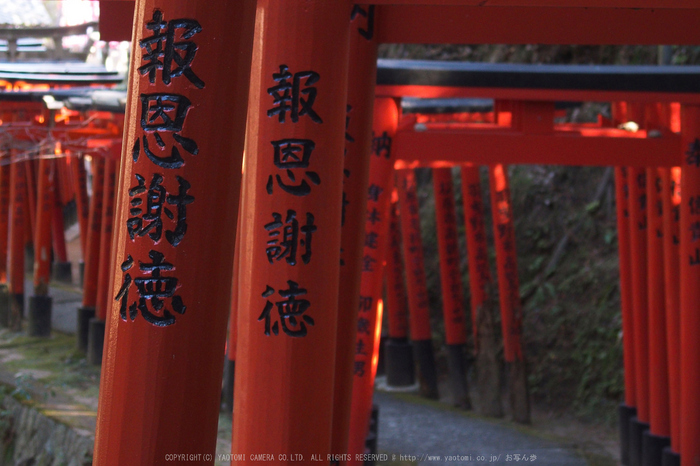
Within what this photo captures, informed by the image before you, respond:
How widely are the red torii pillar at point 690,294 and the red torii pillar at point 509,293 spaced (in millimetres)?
3480

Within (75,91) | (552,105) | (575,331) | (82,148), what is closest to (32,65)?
(75,91)

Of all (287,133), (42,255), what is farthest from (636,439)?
(42,255)

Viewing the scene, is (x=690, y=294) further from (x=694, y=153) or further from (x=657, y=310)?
(x=694, y=153)

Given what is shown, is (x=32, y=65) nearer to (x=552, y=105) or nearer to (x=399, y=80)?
(x=399, y=80)

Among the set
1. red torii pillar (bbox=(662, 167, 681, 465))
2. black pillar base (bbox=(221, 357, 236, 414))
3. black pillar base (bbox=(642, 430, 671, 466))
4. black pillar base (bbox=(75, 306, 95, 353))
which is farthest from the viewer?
black pillar base (bbox=(75, 306, 95, 353))

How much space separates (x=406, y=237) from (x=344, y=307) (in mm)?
7275

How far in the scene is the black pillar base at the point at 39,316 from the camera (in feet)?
46.4

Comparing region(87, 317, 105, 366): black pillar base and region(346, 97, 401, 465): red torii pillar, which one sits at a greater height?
region(346, 97, 401, 465): red torii pillar

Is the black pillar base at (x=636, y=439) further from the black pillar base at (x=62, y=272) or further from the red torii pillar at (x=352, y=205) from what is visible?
the black pillar base at (x=62, y=272)

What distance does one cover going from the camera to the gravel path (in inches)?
319

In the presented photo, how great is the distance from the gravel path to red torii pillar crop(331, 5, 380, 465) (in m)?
4.27

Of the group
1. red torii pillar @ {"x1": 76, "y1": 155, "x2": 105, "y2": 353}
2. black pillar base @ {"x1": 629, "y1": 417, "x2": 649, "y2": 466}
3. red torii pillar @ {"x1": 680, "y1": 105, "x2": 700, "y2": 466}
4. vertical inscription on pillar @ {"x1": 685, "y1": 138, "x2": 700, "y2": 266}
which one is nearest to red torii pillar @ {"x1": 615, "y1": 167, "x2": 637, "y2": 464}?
black pillar base @ {"x1": 629, "y1": 417, "x2": 649, "y2": 466}

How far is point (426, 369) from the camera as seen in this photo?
11.4 m

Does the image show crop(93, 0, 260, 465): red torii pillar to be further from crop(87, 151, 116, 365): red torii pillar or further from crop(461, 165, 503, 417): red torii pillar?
crop(87, 151, 116, 365): red torii pillar
